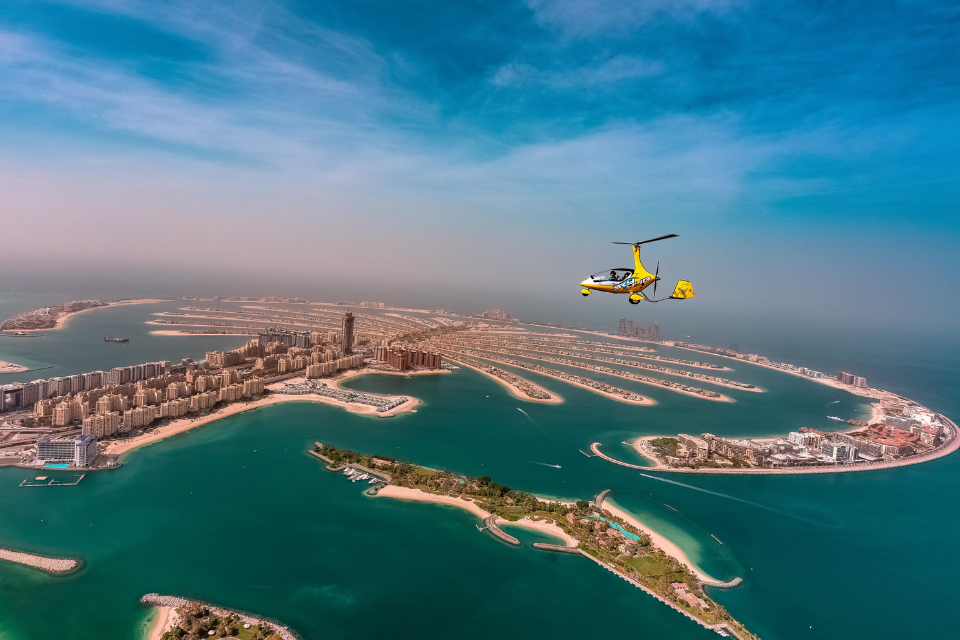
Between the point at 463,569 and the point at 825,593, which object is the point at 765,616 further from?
the point at 463,569

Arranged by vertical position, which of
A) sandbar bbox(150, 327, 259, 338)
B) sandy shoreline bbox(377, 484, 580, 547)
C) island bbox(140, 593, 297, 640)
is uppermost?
sandbar bbox(150, 327, 259, 338)

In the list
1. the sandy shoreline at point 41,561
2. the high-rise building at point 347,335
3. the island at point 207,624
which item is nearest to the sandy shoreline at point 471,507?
the island at point 207,624

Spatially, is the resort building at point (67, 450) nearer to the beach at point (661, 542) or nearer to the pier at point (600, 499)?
the pier at point (600, 499)

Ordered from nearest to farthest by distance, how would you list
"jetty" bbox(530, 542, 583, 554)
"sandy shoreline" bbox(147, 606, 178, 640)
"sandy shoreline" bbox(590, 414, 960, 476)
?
1. "sandy shoreline" bbox(147, 606, 178, 640)
2. "jetty" bbox(530, 542, 583, 554)
3. "sandy shoreline" bbox(590, 414, 960, 476)

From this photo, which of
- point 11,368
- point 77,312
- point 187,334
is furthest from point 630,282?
point 77,312

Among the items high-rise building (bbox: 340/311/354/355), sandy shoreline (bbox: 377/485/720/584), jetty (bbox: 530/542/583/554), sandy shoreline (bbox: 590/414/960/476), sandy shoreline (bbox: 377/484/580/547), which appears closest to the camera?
jetty (bbox: 530/542/583/554)

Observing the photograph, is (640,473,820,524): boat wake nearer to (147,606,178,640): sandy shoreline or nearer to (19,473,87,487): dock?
(147,606,178,640): sandy shoreline

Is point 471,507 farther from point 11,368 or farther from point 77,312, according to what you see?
point 77,312

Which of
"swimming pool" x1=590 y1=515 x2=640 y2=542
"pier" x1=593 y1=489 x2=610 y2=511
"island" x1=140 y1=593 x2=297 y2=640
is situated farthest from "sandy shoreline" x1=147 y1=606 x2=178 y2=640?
"pier" x1=593 y1=489 x2=610 y2=511
